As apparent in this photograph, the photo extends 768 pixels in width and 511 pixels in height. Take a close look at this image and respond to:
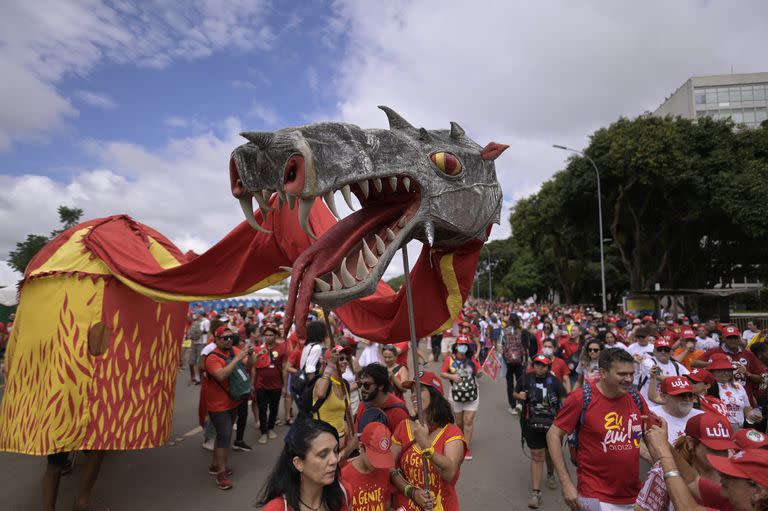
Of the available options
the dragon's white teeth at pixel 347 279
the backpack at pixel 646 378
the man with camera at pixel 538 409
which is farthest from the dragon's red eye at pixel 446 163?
the backpack at pixel 646 378

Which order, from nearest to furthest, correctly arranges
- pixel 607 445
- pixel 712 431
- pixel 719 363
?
1. pixel 712 431
2. pixel 607 445
3. pixel 719 363

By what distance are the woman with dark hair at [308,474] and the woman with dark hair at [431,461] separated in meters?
0.55

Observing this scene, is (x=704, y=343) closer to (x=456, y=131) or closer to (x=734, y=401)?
(x=734, y=401)

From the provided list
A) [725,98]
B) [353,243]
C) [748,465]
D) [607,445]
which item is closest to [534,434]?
[607,445]

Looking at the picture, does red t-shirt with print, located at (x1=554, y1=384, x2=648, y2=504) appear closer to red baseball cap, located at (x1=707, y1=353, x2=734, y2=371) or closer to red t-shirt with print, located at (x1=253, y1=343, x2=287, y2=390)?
red baseball cap, located at (x1=707, y1=353, x2=734, y2=371)

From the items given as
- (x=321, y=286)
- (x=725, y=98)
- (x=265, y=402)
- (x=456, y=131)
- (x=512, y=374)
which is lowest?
(x=265, y=402)

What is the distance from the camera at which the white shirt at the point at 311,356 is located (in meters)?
6.12

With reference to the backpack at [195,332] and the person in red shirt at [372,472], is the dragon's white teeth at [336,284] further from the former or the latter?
the backpack at [195,332]

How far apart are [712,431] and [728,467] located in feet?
2.67

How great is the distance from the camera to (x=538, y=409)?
5172mm

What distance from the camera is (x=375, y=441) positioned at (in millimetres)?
2621

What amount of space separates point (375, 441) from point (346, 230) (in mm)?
1151

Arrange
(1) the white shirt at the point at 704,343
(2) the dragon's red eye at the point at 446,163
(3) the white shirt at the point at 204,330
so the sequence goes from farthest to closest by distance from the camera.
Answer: (3) the white shirt at the point at 204,330, (1) the white shirt at the point at 704,343, (2) the dragon's red eye at the point at 446,163

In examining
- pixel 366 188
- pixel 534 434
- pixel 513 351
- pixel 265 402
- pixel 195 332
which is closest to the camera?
pixel 366 188
